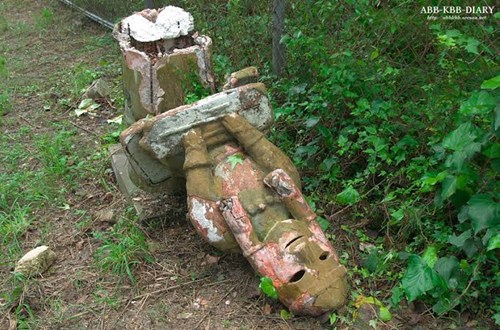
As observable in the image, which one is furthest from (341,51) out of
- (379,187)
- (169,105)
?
(169,105)

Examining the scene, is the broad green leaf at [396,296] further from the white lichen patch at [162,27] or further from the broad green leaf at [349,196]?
the white lichen patch at [162,27]

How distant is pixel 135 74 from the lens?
381cm

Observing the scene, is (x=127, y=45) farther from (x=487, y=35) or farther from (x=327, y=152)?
(x=487, y=35)

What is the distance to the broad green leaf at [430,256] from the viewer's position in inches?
111

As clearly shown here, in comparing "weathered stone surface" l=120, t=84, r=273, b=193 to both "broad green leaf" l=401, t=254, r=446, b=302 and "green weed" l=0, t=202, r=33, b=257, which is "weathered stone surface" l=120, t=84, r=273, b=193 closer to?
"green weed" l=0, t=202, r=33, b=257

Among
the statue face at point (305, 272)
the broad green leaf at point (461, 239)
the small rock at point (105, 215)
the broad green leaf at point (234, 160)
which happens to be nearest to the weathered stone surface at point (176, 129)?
the broad green leaf at point (234, 160)

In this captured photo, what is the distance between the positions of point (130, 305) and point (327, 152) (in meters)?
1.68

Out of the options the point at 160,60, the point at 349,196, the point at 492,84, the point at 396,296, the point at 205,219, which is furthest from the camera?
the point at 160,60

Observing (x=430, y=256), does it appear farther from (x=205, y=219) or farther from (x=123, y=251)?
(x=123, y=251)

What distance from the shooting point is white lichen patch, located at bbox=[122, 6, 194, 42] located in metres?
4.00

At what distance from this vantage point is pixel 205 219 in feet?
9.71

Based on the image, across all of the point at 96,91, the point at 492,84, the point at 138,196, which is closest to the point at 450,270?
the point at 492,84

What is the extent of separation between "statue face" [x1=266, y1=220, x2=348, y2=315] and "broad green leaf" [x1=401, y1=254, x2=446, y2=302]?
12.5 inches

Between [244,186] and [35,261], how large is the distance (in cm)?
142
